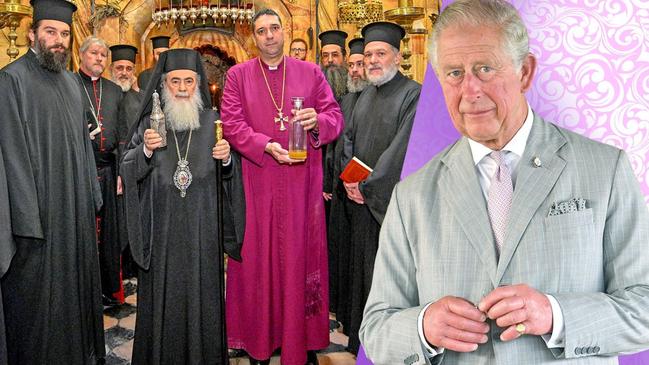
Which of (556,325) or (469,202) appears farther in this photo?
(469,202)

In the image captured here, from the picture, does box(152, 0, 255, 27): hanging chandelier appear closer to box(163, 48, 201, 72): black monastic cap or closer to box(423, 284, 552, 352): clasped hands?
box(163, 48, 201, 72): black monastic cap

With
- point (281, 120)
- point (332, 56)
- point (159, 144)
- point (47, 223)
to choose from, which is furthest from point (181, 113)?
point (332, 56)

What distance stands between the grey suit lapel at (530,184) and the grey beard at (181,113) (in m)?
2.96

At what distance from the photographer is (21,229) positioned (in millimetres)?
3809

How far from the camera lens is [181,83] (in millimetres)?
4156

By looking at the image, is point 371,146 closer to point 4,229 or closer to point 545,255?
point 4,229

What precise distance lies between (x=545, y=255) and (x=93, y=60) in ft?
20.6

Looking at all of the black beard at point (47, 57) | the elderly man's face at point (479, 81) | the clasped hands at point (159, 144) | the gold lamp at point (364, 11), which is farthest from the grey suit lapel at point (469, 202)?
the gold lamp at point (364, 11)

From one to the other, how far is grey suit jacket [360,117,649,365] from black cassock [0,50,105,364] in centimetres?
303

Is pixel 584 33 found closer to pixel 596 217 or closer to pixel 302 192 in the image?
pixel 596 217

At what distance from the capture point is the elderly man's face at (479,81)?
1434 millimetres

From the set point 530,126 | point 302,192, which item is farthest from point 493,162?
point 302,192

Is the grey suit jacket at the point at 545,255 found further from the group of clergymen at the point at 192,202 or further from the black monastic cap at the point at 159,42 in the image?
the black monastic cap at the point at 159,42

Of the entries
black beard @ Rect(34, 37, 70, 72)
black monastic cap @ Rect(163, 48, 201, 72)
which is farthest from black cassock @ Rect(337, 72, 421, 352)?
black beard @ Rect(34, 37, 70, 72)
